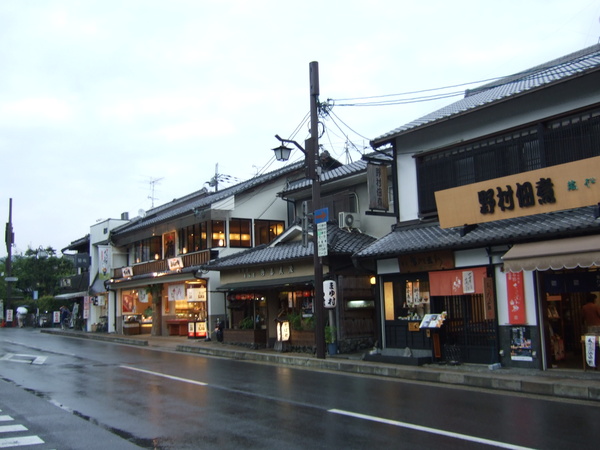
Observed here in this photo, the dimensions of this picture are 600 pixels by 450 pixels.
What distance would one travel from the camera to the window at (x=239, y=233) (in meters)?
30.4

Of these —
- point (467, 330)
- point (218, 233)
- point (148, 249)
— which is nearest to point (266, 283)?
point (218, 233)

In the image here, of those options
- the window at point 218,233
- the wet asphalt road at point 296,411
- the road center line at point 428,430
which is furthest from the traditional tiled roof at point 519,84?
the window at point 218,233

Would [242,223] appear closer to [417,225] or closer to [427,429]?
[417,225]

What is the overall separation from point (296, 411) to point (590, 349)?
7.71m

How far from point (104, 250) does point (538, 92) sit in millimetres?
33344

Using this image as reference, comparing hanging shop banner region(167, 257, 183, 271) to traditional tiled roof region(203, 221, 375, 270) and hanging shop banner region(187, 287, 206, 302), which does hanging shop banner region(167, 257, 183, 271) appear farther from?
traditional tiled roof region(203, 221, 375, 270)

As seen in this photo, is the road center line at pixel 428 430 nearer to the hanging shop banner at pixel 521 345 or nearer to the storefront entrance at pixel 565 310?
the hanging shop banner at pixel 521 345

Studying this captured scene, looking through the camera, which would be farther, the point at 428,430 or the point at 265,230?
the point at 265,230

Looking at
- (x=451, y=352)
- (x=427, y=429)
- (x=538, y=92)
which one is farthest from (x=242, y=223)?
(x=427, y=429)

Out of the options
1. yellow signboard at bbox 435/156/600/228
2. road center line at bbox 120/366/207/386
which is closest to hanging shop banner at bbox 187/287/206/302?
road center line at bbox 120/366/207/386

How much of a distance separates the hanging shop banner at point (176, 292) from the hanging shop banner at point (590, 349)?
23.7 metres

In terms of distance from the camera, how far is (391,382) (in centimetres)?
1453

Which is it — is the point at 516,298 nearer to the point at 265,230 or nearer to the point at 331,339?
the point at 331,339

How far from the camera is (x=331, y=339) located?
2044 cm
